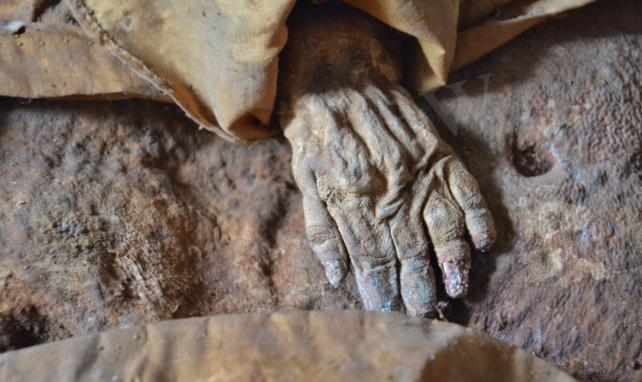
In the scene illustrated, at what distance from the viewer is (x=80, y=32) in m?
0.99

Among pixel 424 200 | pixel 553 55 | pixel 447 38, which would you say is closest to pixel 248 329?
pixel 424 200

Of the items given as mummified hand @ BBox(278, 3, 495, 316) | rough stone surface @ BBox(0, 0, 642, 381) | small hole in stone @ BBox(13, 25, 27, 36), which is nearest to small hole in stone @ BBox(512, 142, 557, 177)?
rough stone surface @ BBox(0, 0, 642, 381)

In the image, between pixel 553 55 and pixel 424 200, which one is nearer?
pixel 424 200

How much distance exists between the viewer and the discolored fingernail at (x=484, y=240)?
0.94 metres

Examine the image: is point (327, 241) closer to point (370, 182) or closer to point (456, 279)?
point (370, 182)

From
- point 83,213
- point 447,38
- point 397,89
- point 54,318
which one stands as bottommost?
point 54,318

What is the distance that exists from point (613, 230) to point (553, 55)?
48 centimetres

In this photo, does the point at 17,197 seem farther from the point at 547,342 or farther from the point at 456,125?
the point at 547,342

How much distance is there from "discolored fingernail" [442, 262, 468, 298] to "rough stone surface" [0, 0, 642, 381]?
56 millimetres

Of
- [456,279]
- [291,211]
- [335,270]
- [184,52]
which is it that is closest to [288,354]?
[335,270]

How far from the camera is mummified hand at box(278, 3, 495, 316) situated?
0.94 m

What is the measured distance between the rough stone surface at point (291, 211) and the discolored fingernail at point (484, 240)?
4 cm

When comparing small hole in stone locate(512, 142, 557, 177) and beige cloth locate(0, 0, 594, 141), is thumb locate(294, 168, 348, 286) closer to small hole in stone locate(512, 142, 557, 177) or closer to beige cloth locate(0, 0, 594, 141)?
beige cloth locate(0, 0, 594, 141)

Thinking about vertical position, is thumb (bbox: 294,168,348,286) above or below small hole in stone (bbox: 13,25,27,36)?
below
